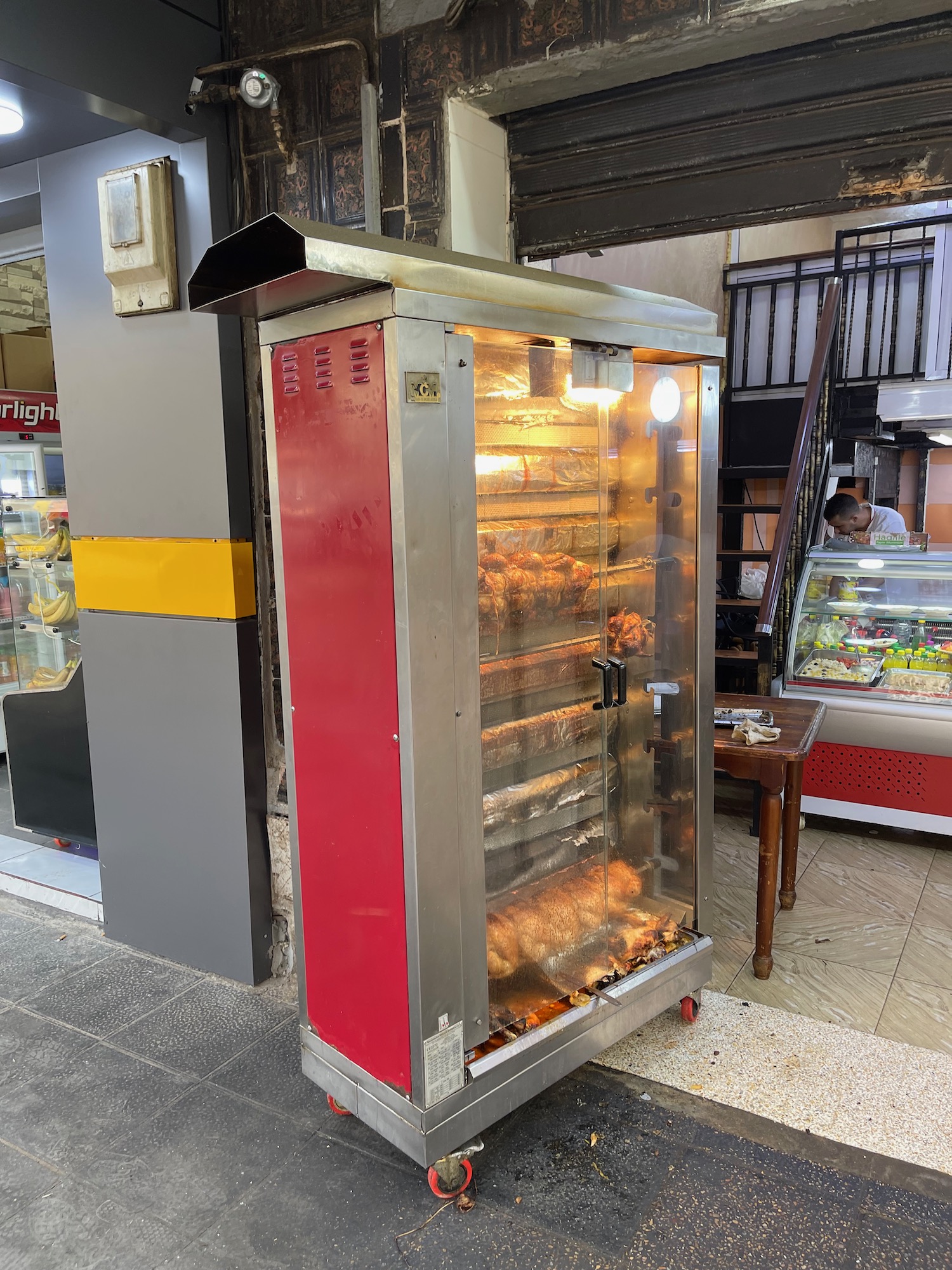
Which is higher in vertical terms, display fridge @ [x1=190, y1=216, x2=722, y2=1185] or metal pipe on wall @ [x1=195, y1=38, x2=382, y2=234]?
metal pipe on wall @ [x1=195, y1=38, x2=382, y2=234]

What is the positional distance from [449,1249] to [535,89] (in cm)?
327

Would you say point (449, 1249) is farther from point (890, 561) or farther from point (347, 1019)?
point (890, 561)

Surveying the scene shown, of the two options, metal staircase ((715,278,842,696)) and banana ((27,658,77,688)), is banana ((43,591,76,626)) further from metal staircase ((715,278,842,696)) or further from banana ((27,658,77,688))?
metal staircase ((715,278,842,696))

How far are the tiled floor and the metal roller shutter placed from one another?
2.70 meters

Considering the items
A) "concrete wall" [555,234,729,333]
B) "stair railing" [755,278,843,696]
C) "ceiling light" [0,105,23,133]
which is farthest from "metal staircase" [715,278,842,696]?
"ceiling light" [0,105,23,133]

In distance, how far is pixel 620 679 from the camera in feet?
8.72

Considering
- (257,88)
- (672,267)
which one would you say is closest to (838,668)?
(257,88)

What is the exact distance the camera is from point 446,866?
7.16ft

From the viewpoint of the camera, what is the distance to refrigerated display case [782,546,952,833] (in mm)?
4355

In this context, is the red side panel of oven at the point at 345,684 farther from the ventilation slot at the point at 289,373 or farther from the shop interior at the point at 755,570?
the shop interior at the point at 755,570

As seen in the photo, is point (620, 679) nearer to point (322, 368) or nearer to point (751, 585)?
point (322, 368)

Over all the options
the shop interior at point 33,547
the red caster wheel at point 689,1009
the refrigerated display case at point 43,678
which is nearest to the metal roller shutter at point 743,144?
the shop interior at point 33,547

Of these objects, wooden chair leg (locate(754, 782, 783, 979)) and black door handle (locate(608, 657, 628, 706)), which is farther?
wooden chair leg (locate(754, 782, 783, 979))

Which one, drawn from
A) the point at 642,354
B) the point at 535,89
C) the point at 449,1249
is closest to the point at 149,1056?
the point at 449,1249
